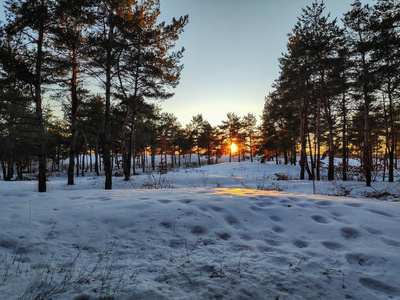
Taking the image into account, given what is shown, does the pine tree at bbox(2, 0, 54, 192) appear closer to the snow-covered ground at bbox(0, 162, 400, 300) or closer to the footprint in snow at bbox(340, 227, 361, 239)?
the snow-covered ground at bbox(0, 162, 400, 300)

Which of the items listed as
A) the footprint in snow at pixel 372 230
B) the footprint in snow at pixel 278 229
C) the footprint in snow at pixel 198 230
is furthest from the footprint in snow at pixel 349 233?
the footprint in snow at pixel 198 230

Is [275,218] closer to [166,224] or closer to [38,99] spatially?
[166,224]

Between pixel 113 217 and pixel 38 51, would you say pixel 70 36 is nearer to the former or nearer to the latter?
pixel 38 51

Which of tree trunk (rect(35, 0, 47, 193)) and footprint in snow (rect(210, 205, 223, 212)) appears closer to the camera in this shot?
footprint in snow (rect(210, 205, 223, 212))

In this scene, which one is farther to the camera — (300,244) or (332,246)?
(300,244)

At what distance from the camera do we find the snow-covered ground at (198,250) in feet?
6.83

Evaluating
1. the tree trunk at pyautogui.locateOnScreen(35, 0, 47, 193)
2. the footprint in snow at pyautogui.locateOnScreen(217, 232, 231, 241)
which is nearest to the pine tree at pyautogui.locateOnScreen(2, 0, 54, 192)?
the tree trunk at pyautogui.locateOnScreen(35, 0, 47, 193)

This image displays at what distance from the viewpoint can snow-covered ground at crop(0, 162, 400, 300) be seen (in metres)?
2.08

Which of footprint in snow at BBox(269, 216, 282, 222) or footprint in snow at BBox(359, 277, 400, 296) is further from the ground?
footprint in snow at BBox(269, 216, 282, 222)

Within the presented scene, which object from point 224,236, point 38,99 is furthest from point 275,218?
point 38,99

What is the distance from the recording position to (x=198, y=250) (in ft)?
9.92

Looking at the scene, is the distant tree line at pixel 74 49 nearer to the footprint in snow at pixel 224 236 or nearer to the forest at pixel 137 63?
the forest at pixel 137 63

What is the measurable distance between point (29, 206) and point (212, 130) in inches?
1599

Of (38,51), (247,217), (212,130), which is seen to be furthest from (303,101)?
(212,130)
